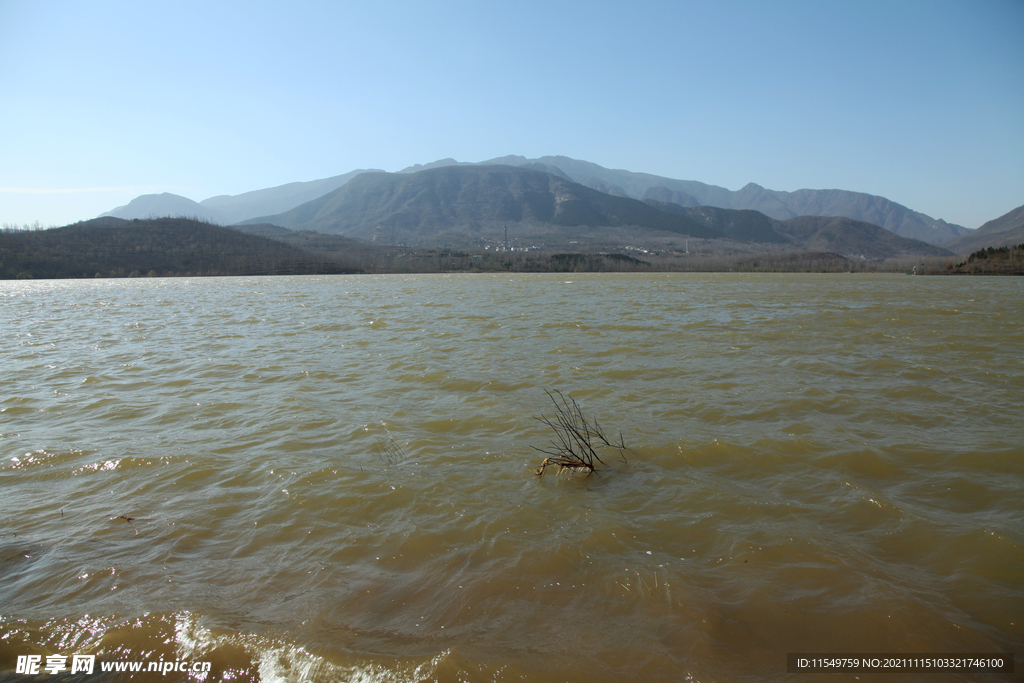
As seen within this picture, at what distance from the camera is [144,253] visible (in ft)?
320

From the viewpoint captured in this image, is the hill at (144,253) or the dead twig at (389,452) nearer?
the dead twig at (389,452)

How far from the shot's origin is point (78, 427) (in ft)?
22.5

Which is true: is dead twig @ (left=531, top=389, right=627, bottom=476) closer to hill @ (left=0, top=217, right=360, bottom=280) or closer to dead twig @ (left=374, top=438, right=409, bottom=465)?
dead twig @ (left=374, top=438, right=409, bottom=465)

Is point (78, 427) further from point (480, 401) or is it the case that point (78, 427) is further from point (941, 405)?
point (941, 405)

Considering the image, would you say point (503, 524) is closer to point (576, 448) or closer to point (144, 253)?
point (576, 448)

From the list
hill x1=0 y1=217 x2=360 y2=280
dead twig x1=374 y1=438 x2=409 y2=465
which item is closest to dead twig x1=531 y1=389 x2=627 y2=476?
dead twig x1=374 y1=438 x2=409 y2=465

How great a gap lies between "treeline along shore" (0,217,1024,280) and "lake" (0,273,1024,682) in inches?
4061

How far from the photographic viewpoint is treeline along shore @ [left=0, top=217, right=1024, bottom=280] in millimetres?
86750

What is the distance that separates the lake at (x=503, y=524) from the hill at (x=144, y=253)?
106 meters

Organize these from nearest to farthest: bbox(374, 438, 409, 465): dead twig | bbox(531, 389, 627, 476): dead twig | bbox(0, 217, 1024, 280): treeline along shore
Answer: bbox(531, 389, 627, 476): dead twig < bbox(374, 438, 409, 465): dead twig < bbox(0, 217, 1024, 280): treeline along shore

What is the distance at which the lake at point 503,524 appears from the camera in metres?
2.92

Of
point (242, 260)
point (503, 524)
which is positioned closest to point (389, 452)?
point (503, 524)

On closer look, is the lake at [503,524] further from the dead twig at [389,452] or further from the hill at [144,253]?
the hill at [144,253]

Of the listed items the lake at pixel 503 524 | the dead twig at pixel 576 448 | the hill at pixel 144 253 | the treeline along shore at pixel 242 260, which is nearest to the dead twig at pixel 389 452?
the lake at pixel 503 524
